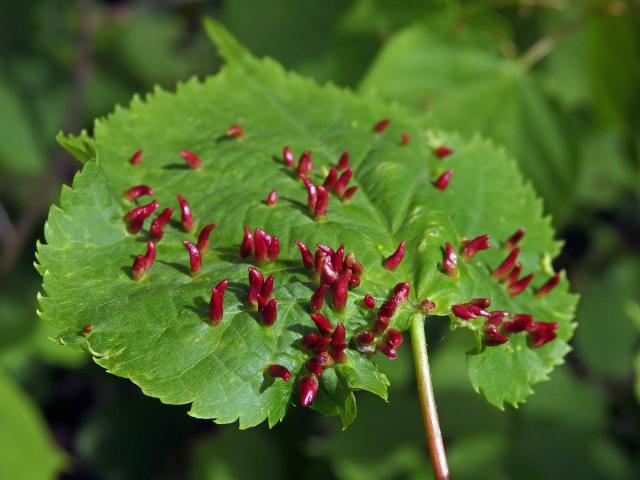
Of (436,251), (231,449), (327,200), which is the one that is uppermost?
(327,200)

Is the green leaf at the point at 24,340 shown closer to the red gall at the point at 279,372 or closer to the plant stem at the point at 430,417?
the red gall at the point at 279,372

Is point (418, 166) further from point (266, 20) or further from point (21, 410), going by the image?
point (21, 410)

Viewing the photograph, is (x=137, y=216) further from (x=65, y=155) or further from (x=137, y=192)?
(x=65, y=155)

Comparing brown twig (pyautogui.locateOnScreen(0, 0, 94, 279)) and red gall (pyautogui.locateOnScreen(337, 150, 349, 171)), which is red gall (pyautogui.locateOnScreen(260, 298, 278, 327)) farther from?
brown twig (pyautogui.locateOnScreen(0, 0, 94, 279))

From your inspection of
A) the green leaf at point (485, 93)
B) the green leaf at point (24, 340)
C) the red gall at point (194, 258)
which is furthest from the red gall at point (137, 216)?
the green leaf at point (24, 340)

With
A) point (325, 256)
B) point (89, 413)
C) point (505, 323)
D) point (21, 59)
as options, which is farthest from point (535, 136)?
point (21, 59)

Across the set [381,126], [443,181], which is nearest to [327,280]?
[443,181]

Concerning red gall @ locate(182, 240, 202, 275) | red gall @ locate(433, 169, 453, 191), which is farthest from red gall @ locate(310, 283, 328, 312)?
red gall @ locate(433, 169, 453, 191)
